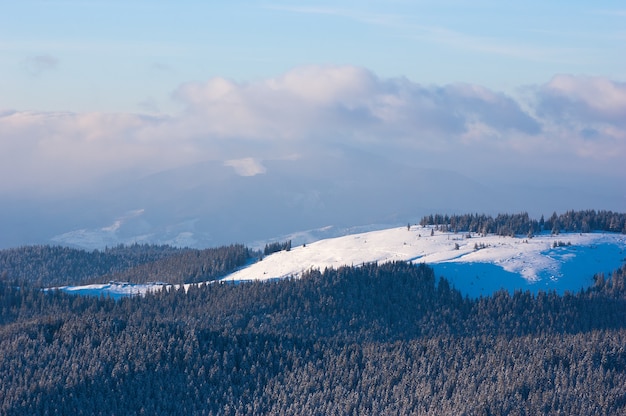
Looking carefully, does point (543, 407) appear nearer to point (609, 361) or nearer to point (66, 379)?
point (609, 361)

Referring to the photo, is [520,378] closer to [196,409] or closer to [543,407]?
[543,407]

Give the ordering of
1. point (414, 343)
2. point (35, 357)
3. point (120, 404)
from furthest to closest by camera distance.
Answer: point (414, 343) < point (35, 357) < point (120, 404)

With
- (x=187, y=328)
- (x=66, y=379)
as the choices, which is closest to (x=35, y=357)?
(x=66, y=379)

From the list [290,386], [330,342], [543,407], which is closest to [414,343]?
[330,342]

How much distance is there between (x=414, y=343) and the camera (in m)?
184

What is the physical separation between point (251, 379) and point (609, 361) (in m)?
53.7

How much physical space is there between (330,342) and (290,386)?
23193 millimetres

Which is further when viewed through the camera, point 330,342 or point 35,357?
point 330,342

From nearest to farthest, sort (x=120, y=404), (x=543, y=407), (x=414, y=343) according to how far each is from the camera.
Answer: (x=543, y=407) → (x=120, y=404) → (x=414, y=343)

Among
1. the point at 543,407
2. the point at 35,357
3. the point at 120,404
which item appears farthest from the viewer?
the point at 35,357

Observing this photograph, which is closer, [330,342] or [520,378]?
[520,378]

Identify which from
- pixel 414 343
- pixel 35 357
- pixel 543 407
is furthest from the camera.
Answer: pixel 414 343

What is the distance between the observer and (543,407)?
486ft

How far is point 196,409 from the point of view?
160 metres
